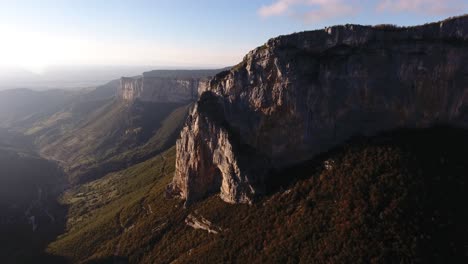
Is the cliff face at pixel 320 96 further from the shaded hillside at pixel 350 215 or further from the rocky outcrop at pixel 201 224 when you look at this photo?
the rocky outcrop at pixel 201 224

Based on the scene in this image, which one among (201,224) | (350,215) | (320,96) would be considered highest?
(320,96)

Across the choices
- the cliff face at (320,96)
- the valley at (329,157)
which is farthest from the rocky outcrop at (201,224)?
the cliff face at (320,96)

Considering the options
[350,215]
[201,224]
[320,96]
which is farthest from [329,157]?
[201,224]

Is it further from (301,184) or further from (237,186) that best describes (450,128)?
(237,186)

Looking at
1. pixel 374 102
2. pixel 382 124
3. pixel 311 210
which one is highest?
pixel 374 102

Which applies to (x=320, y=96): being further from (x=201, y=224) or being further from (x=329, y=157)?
(x=201, y=224)

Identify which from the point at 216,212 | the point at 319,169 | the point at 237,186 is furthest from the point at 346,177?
the point at 216,212

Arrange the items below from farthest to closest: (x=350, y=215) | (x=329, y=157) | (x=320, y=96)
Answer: (x=320, y=96)
(x=329, y=157)
(x=350, y=215)
